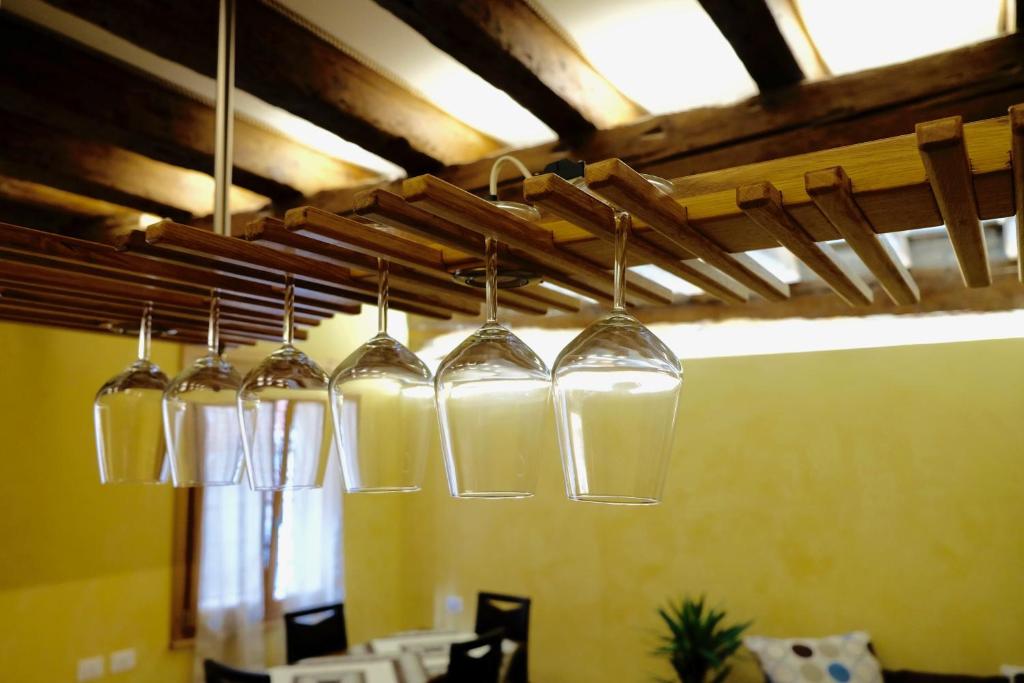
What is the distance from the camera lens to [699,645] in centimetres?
384

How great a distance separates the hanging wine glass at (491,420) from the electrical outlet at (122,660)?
386cm

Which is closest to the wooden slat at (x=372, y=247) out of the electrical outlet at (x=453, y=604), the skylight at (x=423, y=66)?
the skylight at (x=423, y=66)

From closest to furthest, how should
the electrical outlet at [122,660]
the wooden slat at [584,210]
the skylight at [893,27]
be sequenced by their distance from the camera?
1. the wooden slat at [584,210]
2. the skylight at [893,27]
3. the electrical outlet at [122,660]

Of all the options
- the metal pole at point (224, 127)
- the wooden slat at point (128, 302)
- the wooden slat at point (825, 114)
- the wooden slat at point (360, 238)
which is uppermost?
the wooden slat at point (825, 114)

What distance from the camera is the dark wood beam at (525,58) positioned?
5.96ft

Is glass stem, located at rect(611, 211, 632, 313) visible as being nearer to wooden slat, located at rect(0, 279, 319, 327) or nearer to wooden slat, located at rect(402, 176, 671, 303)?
wooden slat, located at rect(402, 176, 671, 303)

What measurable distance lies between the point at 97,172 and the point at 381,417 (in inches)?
88.8

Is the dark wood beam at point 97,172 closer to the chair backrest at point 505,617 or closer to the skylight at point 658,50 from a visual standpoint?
the skylight at point 658,50

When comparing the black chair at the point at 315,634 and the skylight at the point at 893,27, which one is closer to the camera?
the skylight at the point at 893,27

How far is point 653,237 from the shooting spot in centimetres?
89

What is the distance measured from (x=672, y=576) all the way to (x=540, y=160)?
2.53 m

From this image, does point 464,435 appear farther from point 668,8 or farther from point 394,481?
point 668,8

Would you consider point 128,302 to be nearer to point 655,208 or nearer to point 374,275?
point 374,275

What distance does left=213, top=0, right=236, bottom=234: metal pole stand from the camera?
1.38 m
